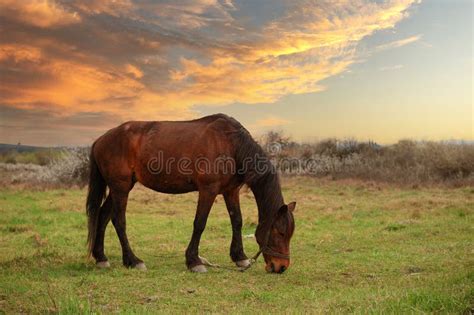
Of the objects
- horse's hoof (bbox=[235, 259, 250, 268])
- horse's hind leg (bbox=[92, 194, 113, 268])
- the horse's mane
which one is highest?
the horse's mane

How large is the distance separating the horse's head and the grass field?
10.7 inches

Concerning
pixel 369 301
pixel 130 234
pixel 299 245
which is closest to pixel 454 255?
pixel 299 245

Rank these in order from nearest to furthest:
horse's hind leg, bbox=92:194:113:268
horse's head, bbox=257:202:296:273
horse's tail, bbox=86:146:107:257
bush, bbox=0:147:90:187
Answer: horse's head, bbox=257:202:296:273
horse's hind leg, bbox=92:194:113:268
horse's tail, bbox=86:146:107:257
bush, bbox=0:147:90:187

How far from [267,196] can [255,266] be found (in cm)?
160

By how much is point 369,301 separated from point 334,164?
91.5 ft

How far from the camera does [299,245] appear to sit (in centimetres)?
1150

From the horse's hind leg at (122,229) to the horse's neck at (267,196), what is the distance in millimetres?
2375

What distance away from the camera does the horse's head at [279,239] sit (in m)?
8.08

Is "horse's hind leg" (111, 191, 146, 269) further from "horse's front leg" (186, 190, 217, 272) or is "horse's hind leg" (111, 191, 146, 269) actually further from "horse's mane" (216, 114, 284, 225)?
"horse's mane" (216, 114, 284, 225)

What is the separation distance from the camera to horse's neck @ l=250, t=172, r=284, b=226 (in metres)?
8.25

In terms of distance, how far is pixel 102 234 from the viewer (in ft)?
30.6

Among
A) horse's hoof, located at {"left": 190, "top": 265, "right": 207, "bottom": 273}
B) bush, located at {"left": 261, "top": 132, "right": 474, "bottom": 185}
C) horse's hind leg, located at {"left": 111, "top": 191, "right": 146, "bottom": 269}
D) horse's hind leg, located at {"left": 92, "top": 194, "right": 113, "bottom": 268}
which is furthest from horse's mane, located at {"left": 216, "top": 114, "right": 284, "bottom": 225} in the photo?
bush, located at {"left": 261, "top": 132, "right": 474, "bottom": 185}

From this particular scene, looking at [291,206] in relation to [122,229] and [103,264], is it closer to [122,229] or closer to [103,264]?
[122,229]

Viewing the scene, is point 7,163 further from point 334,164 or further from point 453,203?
point 453,203
